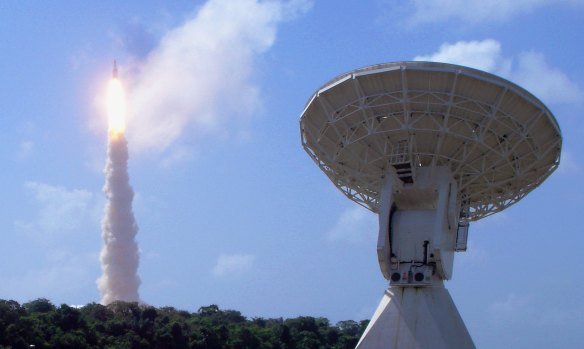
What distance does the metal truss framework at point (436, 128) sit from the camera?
1665 inches

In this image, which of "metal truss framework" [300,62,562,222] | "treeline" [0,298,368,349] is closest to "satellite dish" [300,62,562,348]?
"metal truss framework" [300,62,562,222]

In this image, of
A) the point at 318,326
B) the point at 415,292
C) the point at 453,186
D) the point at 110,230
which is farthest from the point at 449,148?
the point at 318,326

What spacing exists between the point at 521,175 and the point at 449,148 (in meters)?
4.66

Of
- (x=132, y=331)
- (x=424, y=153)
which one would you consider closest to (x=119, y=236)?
(x=132, y=331)

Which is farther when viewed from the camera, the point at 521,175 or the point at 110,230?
the point at 110,230

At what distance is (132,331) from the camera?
3376 inches

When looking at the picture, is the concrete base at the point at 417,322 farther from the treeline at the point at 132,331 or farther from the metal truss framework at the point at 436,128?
the treeline at the point at 132,331

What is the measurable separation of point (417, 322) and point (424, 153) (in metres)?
9.35

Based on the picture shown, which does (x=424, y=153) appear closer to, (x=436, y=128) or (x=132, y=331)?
(x=436, y=128)

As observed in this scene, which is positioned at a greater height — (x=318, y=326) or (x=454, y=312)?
(x=318, y=326)

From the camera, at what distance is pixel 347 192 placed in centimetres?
5181

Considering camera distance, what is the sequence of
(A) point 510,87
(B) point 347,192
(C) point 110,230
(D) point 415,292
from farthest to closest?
(C) point 110,230 → (B) point 347,192 → (D) point 415,292 → (A) point 510,87

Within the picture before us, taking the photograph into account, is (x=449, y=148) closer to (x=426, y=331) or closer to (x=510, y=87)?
(x=510, y=87)

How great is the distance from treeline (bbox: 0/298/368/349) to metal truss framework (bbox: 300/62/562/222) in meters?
35.4
